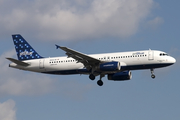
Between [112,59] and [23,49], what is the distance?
55.3 ft

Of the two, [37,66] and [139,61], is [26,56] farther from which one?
[139,61]

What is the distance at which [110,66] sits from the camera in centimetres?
6775

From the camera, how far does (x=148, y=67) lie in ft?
223

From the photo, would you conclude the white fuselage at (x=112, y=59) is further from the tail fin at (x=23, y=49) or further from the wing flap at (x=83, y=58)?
the tail fin at (x=23, y=49)

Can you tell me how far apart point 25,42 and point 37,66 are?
7.81 meters

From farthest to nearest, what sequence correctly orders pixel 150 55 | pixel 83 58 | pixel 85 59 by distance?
pixel 85 59 < pixel 83 58 < pixel 150 55

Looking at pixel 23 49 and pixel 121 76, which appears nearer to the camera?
pixel 121 76

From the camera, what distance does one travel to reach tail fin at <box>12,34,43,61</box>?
251ft

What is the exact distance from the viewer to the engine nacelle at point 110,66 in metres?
67.4

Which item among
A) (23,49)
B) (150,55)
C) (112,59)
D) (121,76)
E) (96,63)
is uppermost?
(23,49)

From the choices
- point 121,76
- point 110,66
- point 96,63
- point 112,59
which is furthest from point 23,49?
point 110,66

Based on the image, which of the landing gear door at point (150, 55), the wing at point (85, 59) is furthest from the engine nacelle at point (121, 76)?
the landing gear door at point (150, 55)

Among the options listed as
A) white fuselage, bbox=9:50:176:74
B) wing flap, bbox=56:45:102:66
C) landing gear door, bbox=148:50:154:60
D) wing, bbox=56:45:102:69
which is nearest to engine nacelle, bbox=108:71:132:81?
white fuselage, bbox=9:50:176:74

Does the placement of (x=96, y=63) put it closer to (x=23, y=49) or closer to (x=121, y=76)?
(x=121, y=76)
